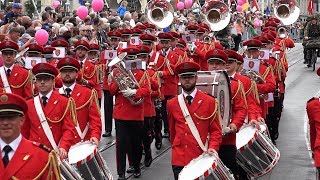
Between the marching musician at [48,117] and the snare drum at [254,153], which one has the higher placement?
the marching musician at [48,117]

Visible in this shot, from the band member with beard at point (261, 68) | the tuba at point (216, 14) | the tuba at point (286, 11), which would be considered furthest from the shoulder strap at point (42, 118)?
the tuba at point (286, 11)

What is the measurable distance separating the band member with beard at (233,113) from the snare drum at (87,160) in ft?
5.31

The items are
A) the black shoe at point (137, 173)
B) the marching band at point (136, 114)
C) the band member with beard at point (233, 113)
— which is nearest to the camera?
the marching band at point (136, 114)

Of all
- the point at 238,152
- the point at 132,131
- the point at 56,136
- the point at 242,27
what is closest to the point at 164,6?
the point at 242,27

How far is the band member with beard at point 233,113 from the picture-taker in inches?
373

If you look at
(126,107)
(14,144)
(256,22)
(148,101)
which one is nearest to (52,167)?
(14,144)

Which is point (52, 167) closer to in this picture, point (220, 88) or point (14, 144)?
point (14, 144)


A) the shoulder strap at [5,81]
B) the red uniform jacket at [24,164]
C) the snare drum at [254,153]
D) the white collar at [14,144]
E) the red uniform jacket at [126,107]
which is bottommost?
the snare drum at [254,153]

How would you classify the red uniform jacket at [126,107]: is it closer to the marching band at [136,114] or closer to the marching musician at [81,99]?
the marching band at [136,114]

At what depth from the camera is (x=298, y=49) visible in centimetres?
4122

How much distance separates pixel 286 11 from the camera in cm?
2648

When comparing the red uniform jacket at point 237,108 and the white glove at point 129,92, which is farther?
the white glove at point 129,92

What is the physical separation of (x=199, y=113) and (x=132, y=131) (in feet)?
10.9

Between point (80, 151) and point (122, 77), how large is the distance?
3.23 meters
